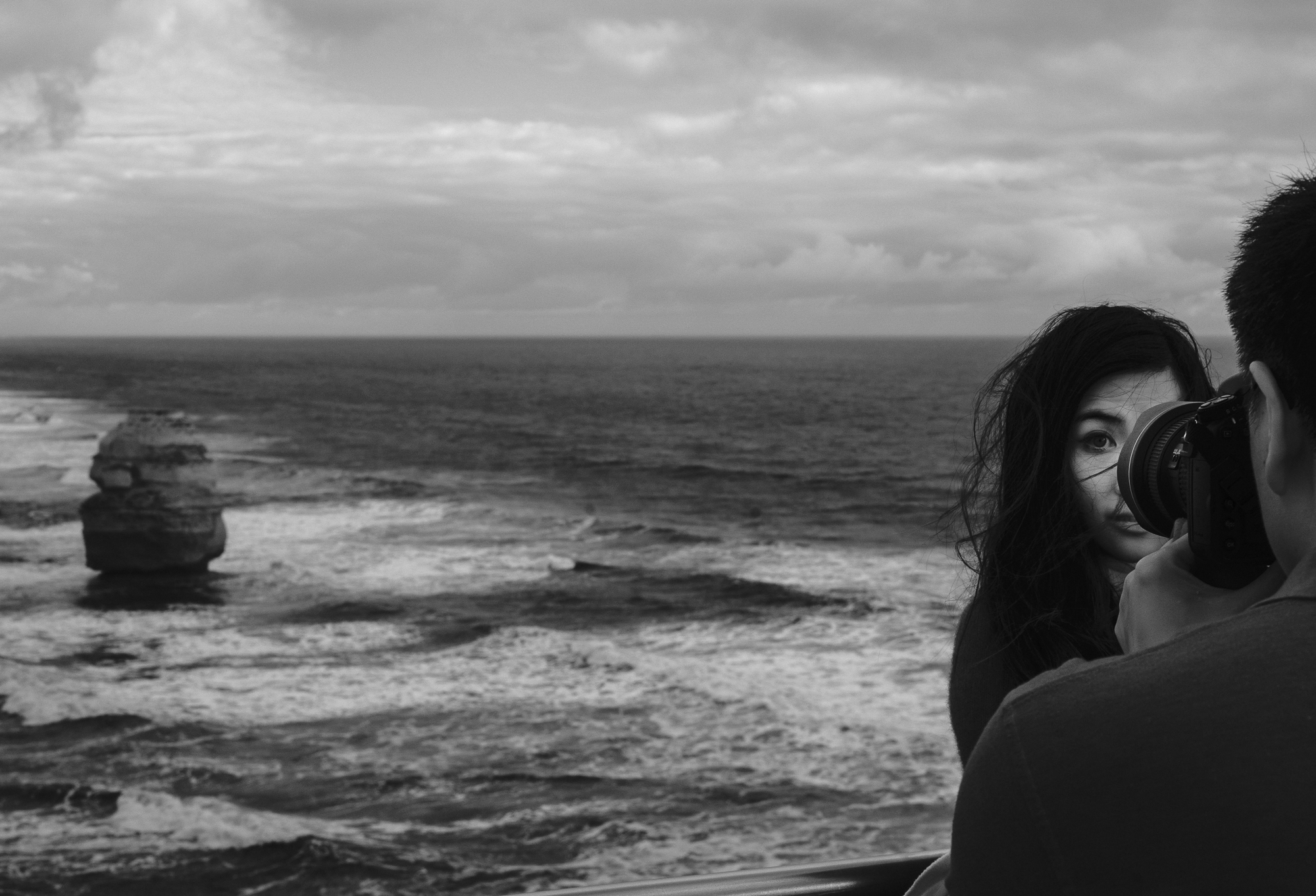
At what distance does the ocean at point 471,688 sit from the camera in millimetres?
13266

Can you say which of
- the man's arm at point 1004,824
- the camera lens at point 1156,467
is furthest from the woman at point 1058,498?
the man's arm at point 1004,824

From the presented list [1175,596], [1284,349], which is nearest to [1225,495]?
[1175,596]

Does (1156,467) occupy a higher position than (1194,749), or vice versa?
(1156,467)

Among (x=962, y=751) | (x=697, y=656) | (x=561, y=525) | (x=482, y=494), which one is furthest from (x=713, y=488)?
(x=962, y=751)

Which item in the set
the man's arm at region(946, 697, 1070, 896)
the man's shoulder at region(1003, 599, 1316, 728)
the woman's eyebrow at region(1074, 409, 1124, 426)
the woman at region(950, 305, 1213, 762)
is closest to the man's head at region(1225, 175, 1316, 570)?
the man's shoulder at region(1003, 599, 1316, 728)

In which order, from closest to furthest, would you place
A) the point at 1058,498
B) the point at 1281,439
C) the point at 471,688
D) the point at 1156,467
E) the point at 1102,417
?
1. the point at 1281,439
2. the point at 1156,467
3. the point at 1058,498
4. the point at 1102,417
5. the point at 471,688

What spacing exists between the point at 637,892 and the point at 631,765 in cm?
1403

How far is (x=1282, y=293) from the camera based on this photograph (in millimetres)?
1140

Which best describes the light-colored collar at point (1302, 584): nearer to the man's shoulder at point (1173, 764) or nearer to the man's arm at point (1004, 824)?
the man's shoulder at point (1173, 764)

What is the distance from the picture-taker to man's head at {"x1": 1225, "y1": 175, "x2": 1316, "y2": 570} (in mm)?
1126

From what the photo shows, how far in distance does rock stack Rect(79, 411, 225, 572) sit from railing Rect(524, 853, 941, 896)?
24.7 meters

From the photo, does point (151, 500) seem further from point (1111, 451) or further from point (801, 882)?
point (801, 882)

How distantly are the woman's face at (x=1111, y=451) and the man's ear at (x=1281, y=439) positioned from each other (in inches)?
42.8

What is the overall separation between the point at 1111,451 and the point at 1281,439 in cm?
129
